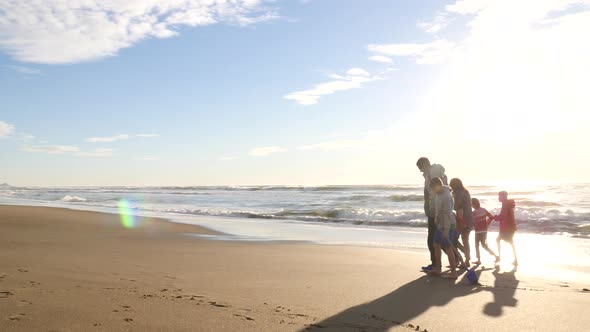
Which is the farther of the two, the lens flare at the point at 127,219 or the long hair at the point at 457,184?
the lens flare at the point at 127,219

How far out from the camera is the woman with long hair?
8.37 meters

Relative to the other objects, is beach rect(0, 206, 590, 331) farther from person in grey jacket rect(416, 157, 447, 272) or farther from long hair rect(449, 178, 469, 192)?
long hair rect(449, 178, 469, 192)

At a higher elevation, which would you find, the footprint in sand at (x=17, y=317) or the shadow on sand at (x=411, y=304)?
the footprint in sand at (x=17, y=317)

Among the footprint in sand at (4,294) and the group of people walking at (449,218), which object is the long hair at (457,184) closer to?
the group of people walking at (449,218)

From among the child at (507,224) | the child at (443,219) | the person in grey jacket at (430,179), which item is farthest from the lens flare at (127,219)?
the child at (507,224)

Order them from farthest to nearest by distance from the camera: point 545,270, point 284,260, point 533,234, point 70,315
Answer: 1. point 533,234
2. point 284,260
3. point 545,270
4. point 70,315

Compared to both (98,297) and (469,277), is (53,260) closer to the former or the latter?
Result: (98,297)

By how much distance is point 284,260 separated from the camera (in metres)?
8.88

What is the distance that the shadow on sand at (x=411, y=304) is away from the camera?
4.59 metres

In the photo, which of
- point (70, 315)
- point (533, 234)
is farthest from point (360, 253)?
point (533, 234)

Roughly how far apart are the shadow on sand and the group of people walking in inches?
20.2

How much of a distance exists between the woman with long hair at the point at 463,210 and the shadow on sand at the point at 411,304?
1059 millimetres

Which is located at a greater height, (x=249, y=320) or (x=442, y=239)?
(x=442, y=239)

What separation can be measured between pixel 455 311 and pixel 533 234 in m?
11.2
